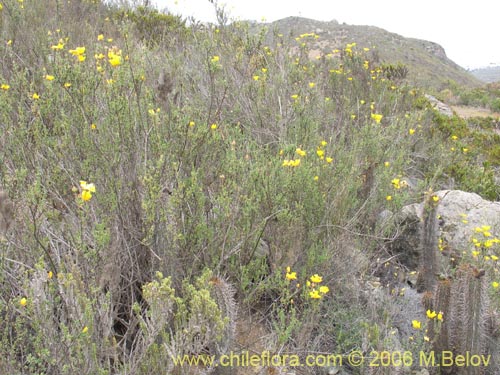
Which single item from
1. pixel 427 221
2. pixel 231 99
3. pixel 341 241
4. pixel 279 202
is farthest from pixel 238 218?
pixel 231 99

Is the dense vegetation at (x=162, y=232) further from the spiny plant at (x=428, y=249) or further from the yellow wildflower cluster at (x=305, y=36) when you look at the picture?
the yellow wildflower cluster at (x=305, y=36)

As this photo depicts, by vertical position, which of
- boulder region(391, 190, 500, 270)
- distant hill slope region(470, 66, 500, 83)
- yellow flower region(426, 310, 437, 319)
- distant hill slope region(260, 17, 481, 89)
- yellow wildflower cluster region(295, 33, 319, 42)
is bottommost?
yellow flower region(426, 310, 437, 319)

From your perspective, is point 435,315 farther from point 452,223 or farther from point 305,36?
point 305,36

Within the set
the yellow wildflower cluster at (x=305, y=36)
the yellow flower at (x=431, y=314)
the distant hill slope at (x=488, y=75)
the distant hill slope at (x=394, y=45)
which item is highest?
the distant hill slope at (x=488, y=75)

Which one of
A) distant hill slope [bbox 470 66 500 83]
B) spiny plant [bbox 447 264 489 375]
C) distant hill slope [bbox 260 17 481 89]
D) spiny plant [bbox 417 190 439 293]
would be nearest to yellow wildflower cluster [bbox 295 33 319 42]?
spiny plant [bbox 417 190 439 293]

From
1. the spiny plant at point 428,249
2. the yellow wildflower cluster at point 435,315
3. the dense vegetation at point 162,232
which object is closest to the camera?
the dense vegetation at point 162,232

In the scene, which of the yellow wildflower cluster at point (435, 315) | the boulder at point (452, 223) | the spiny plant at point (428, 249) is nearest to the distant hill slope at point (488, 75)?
the boulder at point (452, 223)

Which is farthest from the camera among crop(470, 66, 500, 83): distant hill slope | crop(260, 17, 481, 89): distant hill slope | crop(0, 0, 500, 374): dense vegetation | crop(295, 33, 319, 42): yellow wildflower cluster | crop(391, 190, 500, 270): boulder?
crop(470, 66, 500, 83): distant hill slope

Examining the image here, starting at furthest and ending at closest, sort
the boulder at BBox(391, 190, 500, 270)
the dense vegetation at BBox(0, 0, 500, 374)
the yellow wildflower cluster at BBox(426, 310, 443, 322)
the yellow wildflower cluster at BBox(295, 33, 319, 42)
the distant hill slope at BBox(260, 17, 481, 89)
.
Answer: the distant hill slope at BBox(260, 17, 481, 89), the yellow wildflower cluster at BBox(295, 33, 319, 42), the boulder at BBox(391, 190, 500, 270), the yellow wildflower cluster at BBox(426, 310, 443, 322), the dense vegetation at BBox(0, 0, 500, 374)

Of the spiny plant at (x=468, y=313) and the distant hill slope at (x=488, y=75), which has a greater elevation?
the distant hill slope at (x=488, y=75)

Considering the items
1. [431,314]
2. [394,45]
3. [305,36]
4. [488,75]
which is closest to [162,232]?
[431,314]

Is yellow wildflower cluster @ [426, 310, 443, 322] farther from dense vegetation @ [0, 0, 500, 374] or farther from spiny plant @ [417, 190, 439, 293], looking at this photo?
spiny plant @ [417, 190, 439, 293]

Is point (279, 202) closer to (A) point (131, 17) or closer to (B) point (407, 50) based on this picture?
(A) point (131, 17)

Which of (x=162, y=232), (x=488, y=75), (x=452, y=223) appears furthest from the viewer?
(x=488, y=75)
